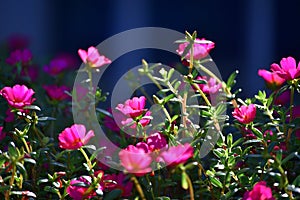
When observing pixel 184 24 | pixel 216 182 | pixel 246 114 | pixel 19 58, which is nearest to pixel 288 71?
pixel 246 114

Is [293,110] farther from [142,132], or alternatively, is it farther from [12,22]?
[12,22]

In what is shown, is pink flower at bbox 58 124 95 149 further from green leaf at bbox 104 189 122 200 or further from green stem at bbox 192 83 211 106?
green stem at bbox 192 83 211 106

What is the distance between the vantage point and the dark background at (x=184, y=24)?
5000mm

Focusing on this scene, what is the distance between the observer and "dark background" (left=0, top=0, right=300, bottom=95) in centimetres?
500

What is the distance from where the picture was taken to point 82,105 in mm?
1649

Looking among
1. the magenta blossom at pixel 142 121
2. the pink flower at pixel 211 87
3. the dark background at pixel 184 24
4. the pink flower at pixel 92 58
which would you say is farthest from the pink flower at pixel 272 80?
the dark background at pixel 184 24

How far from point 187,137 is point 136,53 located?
382 cm

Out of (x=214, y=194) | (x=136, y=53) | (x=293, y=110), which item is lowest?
(x=136, y=53)

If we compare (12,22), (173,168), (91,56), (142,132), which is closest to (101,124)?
(91,56)

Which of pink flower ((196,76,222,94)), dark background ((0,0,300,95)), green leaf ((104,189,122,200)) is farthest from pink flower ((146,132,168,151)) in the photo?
dark background ((0,0,300,95))

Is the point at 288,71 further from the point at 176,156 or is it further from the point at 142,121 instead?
the point at 176,156

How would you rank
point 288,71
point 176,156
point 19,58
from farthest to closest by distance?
point 19,58 → point 288,71 → point 176,156

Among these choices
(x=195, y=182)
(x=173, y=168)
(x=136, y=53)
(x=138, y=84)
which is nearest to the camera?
(x=173, y=168)

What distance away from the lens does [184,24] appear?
17.0 ft
